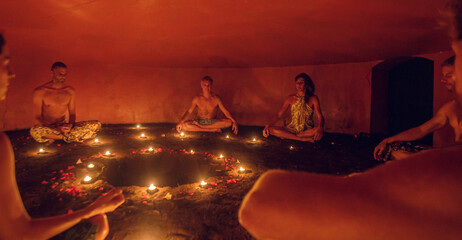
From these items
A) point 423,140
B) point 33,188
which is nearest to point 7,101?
point 33,188

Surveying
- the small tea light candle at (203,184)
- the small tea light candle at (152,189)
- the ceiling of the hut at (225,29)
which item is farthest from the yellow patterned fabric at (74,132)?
the small tea light candle at (203,184)

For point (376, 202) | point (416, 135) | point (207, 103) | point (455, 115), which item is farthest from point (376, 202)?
point (207, 103)

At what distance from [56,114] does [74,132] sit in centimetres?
74

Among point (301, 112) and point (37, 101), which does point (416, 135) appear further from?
point (37, 101)

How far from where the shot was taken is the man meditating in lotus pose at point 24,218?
93 cm

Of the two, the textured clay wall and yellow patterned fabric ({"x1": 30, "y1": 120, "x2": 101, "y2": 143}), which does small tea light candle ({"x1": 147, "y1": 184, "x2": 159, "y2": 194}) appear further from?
the textured clay wall

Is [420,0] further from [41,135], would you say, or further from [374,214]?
[41,135]

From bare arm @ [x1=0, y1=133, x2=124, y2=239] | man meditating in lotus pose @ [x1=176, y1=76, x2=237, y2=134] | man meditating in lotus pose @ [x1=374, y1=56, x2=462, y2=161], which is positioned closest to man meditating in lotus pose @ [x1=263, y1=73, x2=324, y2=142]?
man meditating in lotus pose @ [x1=176, y1=76, x2=237, y2=134]

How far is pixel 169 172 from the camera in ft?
11.6

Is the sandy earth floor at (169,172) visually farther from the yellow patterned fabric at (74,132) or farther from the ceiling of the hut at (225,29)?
the ceiling of the hut at (225,29)

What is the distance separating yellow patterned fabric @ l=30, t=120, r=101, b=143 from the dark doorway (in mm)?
8023

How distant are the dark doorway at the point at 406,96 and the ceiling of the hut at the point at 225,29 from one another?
1993 millimetres

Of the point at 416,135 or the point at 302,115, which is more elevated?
the point at 302,115

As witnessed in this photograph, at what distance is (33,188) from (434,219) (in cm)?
379
